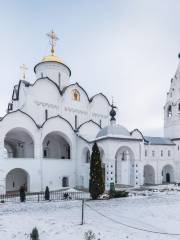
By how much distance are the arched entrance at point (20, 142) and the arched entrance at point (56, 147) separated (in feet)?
6.70

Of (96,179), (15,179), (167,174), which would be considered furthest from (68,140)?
(167,174)

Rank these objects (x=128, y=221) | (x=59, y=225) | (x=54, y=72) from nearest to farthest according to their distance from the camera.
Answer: (x=59, y=225), (x=128, y=221), (x=54, y=72)

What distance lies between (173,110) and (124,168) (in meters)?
9.13

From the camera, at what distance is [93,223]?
8.99 meters

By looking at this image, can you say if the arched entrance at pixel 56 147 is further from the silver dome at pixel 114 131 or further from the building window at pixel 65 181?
the silver dome at pixel 114 131

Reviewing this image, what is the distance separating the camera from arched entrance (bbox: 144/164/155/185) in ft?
88.8

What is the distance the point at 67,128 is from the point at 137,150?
677 cm

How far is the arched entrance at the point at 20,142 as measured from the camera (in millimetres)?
22922

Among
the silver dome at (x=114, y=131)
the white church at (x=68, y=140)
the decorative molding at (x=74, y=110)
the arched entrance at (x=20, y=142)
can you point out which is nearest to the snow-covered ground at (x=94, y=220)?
the white church at (x=68, y=140)

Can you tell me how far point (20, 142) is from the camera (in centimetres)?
2402

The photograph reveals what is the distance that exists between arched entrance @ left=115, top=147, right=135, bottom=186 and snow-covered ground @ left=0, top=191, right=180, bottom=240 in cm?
781

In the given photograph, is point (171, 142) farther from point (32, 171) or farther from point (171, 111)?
point (32, 171)

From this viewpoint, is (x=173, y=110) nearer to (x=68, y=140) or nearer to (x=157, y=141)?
(x=157, y=141)

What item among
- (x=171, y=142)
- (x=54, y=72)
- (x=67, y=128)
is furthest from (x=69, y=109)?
(x=171, y=142)
